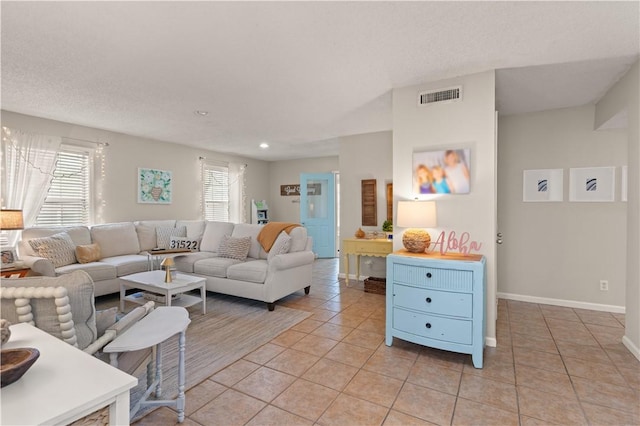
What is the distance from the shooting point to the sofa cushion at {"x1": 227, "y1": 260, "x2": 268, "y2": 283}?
3.80m

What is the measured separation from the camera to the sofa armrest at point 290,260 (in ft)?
12.4

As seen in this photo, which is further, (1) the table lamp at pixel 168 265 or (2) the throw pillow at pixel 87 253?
(2) the throw pillow at pixel 87 253

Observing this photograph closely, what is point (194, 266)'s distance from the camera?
14.3 ft

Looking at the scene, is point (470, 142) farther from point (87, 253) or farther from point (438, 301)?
point (87, 253)

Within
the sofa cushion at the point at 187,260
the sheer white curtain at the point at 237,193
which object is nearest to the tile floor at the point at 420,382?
the sofa cushion at the point at 187,260

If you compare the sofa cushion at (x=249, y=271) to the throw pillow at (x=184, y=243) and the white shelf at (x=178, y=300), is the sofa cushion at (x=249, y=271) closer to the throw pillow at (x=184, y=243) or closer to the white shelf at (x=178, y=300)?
the white shelf at (x=178, y=300)

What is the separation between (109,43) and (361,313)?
3.51 meters

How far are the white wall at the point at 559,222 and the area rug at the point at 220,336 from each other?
9.73 feet

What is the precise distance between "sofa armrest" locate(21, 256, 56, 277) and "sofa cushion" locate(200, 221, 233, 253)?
1909mm

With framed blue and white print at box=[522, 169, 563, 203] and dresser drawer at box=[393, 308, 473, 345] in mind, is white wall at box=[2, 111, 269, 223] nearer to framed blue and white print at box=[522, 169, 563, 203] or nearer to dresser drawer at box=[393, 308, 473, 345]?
dresser drawer at box=[393, 308, 473, 345]

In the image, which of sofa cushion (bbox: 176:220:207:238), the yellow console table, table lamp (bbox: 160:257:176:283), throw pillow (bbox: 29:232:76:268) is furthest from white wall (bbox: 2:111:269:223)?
the yellow console table

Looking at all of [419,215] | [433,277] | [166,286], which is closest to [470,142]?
[419,215]

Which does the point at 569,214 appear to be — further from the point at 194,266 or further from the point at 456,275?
the point at 194,266

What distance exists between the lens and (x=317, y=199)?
7289 millimetres
